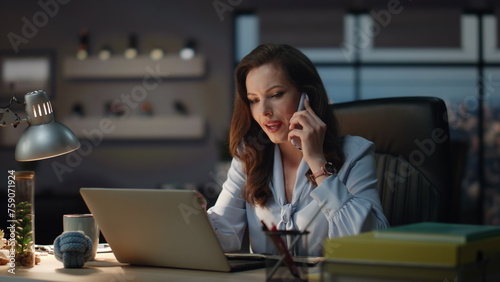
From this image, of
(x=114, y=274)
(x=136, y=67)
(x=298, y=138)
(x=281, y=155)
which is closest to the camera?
(x=114, y=274)

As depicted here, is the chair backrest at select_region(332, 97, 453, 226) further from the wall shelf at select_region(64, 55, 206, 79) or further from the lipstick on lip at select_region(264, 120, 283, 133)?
the wall shelf at select_region(64, 55, 206, 79)

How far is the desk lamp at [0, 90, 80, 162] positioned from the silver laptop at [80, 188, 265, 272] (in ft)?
0.39

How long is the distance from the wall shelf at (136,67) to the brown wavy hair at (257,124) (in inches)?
166

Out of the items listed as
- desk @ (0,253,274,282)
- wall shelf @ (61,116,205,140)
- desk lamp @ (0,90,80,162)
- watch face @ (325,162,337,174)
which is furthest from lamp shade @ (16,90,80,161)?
wall shelf @ (61,116,205,140)

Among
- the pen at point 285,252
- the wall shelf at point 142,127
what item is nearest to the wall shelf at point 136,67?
the wall shelf at point 142,127

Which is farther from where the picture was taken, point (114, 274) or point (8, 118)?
point (8, 118)

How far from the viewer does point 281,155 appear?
208 centimetres

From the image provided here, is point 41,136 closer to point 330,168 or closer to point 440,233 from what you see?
point 330,168

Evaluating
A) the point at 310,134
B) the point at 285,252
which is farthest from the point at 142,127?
the point at 285,252

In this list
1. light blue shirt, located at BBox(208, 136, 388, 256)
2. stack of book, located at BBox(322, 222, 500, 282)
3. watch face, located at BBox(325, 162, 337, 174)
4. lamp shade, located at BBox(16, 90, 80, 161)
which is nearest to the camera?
stack of book, located at BBox(322, 222, 500, 282)

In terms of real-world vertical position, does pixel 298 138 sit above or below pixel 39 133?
below

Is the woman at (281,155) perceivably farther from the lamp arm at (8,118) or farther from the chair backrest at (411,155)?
the lamp arm at (8,118)

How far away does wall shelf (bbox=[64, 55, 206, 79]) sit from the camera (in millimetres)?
6273

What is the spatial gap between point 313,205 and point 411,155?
320mm
